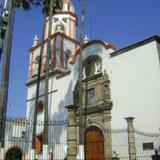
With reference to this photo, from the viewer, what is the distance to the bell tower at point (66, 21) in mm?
28913

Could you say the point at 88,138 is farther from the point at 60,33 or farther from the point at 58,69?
the point at 60,33

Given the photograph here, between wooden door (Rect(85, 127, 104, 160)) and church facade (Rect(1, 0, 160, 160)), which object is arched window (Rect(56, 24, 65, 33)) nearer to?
church facade (Rect(1, 0, 160, 160))

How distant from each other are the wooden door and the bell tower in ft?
37.3

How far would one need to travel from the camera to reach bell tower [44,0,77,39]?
2891 centimetres

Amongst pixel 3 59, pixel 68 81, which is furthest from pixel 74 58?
pixel 3 59

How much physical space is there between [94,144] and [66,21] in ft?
45.4

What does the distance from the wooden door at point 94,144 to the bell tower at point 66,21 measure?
11355 mm

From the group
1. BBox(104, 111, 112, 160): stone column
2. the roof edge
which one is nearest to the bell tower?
the roof edge

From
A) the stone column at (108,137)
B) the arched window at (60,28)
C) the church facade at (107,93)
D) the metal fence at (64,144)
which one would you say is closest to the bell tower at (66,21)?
the arched window at (60,28)

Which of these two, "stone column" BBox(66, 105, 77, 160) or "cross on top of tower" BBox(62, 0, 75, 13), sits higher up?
"cross on top of tower" BBox(62, 0, 75, 13)

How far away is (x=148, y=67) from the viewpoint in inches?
744

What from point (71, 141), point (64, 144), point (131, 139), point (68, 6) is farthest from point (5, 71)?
point (68, 6)

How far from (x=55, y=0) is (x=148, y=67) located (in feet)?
26.5

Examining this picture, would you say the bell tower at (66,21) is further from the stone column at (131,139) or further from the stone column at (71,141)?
the stone column at (71,141)
